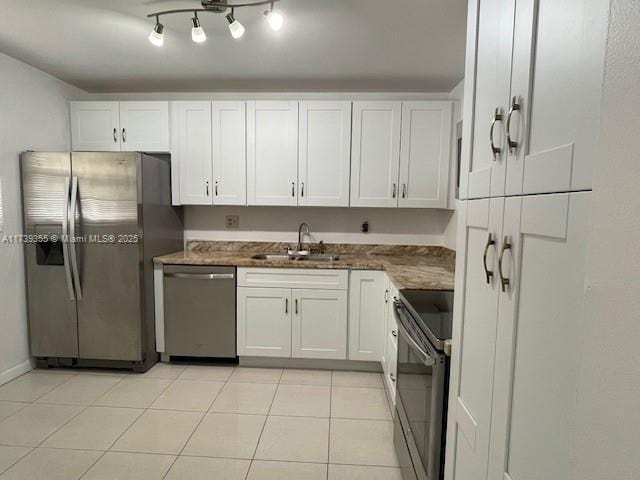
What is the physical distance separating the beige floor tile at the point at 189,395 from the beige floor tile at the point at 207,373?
67 mm

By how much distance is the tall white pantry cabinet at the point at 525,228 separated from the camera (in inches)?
22.4

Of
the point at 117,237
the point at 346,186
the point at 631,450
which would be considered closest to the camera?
the point at 631,450

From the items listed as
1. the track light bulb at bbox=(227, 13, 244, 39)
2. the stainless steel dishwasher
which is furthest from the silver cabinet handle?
the stainless steel dishwasher

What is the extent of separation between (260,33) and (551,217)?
211 centimetres

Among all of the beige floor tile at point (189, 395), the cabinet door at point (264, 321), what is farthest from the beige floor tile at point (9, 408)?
the cabinet door at point (264, 321)

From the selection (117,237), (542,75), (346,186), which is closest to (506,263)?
(542,75)

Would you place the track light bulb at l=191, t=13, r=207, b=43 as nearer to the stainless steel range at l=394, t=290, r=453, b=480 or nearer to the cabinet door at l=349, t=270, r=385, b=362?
the stainless steel range at l=394, t=290, r=453, b=480

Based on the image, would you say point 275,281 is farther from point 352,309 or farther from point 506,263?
point 506,263

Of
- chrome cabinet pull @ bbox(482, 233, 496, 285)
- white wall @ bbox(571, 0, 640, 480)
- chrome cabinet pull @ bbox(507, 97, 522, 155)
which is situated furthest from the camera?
chrome cabinet pull @ bbox(482, 233, 496, 285)

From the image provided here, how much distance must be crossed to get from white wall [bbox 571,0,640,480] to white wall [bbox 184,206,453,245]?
2836 millimetres

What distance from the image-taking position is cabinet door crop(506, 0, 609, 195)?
1.76 feet

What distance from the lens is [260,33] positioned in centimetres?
215

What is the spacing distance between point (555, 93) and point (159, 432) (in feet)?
7.98

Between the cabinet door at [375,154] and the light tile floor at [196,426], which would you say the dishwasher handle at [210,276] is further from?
the cabinet door at [375,154]
